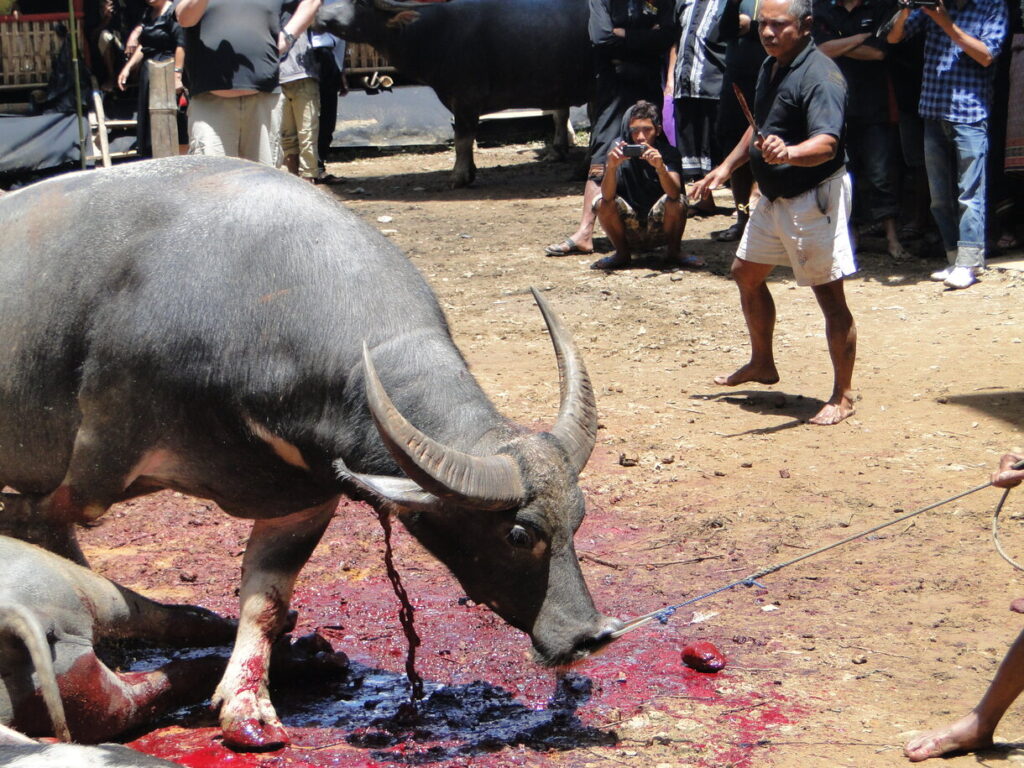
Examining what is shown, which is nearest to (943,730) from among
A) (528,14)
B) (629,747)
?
(629,747)

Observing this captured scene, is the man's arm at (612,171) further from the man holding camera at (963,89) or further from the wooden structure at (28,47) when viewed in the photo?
the wooden structure at (28,47)

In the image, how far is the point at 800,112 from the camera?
279 inches

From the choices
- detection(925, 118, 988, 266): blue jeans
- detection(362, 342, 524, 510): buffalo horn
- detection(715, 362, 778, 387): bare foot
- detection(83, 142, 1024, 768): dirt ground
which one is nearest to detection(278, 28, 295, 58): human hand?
detection(83, 142, 1024, 768): dirt ground

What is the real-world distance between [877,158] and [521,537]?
749 cm

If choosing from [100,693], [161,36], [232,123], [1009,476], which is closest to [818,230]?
[1009,476]

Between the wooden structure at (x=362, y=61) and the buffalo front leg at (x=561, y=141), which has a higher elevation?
the wooden structure at (x=362, y=61)

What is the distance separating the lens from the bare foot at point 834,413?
726 centimetres

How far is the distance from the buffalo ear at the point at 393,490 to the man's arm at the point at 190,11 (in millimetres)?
5634

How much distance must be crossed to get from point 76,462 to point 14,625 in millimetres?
777

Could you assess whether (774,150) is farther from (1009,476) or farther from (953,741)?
(953,741)

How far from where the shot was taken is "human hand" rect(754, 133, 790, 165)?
6.88m

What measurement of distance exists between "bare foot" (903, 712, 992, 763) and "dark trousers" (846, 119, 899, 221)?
724cm

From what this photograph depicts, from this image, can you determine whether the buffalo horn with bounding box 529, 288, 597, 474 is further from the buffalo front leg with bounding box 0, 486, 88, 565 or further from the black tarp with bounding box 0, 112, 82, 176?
the black tarp with bounding box 0, 112, 82, 176

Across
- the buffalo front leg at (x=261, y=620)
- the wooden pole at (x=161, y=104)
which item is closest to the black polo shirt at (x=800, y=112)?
the buffalo front leg at (x=261, y=620)
